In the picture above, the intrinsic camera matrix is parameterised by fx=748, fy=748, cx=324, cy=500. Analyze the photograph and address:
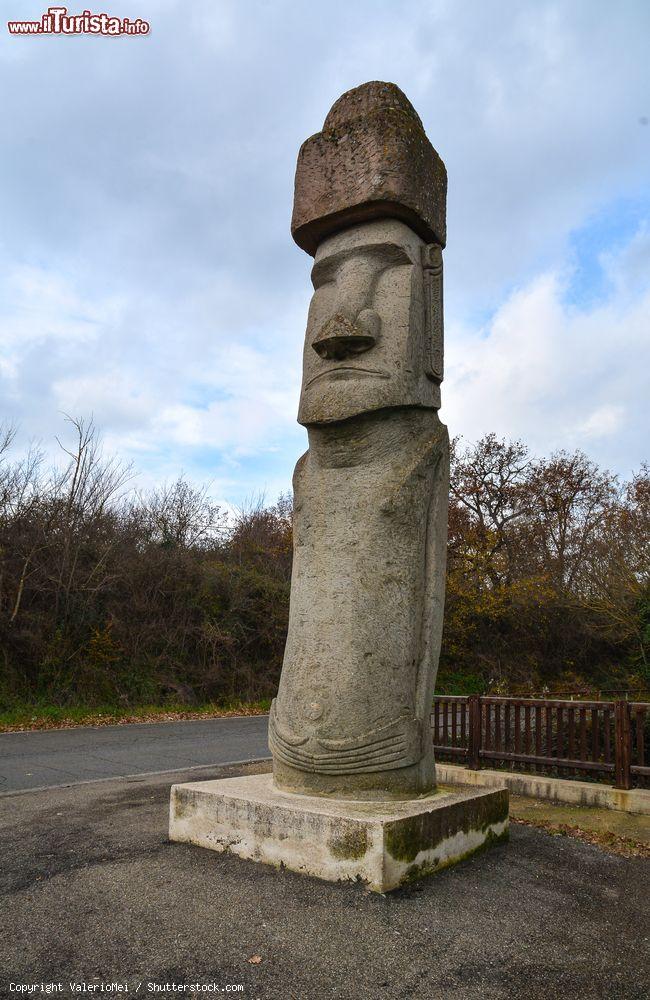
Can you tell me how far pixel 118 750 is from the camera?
33.9 ft

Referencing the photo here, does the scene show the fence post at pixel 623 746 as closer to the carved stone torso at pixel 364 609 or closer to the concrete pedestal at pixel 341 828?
the concrete pedestal at pixel 341 828

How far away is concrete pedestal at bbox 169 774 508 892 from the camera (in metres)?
3.91

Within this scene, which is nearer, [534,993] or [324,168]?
[534,993]

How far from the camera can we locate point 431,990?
2.93m

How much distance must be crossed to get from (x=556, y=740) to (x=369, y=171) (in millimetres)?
5594

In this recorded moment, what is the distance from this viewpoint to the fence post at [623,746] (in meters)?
6.76

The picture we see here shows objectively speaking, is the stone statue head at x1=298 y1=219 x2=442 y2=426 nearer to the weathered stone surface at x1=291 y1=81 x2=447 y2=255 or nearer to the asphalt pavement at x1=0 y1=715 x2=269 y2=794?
the weathered stone surface at x1=291 y1=81 x2=447 y2=255

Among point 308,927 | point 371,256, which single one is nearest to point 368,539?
point 371,256

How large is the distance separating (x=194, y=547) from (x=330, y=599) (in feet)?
49.9

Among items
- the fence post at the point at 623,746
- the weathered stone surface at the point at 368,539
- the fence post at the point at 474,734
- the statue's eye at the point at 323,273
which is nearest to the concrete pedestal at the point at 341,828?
the weathered stone surface at the point at 368,539

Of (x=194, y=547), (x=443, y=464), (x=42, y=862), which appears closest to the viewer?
(x=42, y=862)

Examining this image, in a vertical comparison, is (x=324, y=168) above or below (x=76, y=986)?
above

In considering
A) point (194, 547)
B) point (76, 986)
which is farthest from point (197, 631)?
point (76, 986)

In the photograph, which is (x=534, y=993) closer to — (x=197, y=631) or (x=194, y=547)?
(x=197, y=631)
